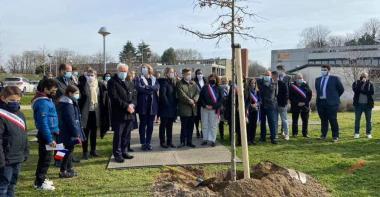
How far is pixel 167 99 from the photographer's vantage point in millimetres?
10227

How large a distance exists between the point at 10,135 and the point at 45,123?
1.21 m

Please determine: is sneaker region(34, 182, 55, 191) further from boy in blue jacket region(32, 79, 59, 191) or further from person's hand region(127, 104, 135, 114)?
person's hand region(127, 104, 135, 114)

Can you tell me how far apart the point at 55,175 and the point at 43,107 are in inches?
64.7

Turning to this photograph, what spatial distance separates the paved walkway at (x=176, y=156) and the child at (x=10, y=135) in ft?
9.01

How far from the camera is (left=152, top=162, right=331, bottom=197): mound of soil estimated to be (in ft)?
19.9

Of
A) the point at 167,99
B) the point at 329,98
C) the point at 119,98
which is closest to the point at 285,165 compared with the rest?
the point at 167,99

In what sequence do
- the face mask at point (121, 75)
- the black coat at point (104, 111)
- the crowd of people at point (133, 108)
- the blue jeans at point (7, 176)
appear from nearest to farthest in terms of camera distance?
the blue jeans at point (7, 176)
the crowd of people at point (133, 108)
the face mask at point (121, 75)
the black coat at point (104, 111)

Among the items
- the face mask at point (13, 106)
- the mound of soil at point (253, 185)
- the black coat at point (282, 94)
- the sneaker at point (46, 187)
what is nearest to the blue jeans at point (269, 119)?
the black coat at point (282, 94)

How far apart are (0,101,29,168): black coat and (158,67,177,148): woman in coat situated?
4655 millimetres

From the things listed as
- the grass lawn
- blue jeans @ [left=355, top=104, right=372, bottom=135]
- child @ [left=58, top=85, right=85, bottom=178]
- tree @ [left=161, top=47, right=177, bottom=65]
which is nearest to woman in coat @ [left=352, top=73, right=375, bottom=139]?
blue jeans @ [left=355, top=104, right=372, bottom=135]

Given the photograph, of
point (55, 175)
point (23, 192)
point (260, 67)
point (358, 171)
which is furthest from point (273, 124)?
point (260, 67)

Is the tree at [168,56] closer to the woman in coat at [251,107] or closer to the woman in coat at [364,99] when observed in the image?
the woman in coat at [364,99]

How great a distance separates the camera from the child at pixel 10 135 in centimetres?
552

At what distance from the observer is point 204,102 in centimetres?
1060
